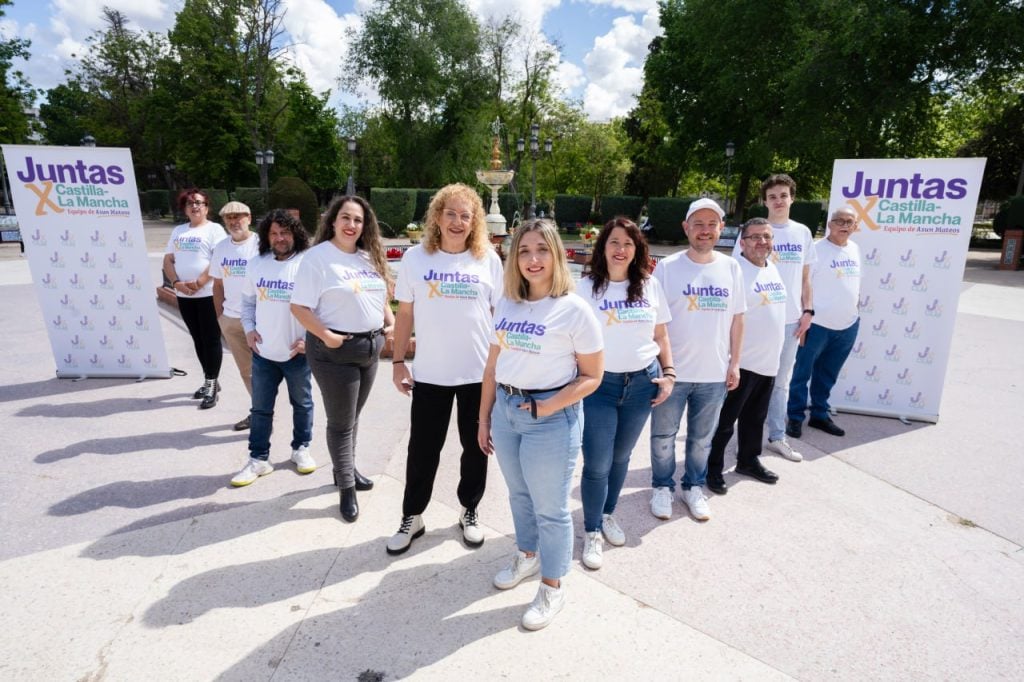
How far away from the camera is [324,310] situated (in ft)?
10.9

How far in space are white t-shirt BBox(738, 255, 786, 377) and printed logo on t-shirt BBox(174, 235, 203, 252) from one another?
15.7 ft

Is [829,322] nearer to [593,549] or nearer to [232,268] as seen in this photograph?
[593,549]

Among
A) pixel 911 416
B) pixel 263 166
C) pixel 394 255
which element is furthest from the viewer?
pixel 263 166

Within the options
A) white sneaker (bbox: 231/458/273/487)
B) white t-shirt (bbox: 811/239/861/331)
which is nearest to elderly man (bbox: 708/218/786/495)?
white t-shirt (bbox: 811/239/861/331)

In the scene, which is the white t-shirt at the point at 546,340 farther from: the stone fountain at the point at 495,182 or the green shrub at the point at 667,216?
the green shrub at the point at 667,216

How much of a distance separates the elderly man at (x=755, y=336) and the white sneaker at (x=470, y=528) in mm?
1800

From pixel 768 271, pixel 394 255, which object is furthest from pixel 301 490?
pixel 394 255

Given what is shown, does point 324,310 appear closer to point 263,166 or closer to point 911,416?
point 911,416

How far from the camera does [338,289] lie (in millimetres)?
3285

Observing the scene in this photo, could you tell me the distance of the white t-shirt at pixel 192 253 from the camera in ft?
17.4

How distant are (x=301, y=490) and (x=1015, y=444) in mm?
5891

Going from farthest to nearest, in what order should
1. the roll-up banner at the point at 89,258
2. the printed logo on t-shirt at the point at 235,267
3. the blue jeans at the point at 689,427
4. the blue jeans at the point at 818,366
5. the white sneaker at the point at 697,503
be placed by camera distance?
the roll-up banner at the point at 89,258, the blue jeans at the point at 818,366, the printed logo on t-shirt at the point at 235,267, the white sneaker at the point at 697,503, the blue jeans at the point at 689,427

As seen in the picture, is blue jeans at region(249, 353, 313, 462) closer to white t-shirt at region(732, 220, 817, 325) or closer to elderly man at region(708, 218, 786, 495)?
elderly man at region(708, 218, 786, 495)

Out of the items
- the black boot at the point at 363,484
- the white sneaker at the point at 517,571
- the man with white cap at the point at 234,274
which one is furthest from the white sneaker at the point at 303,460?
the white sneaker at the point at 517,571
